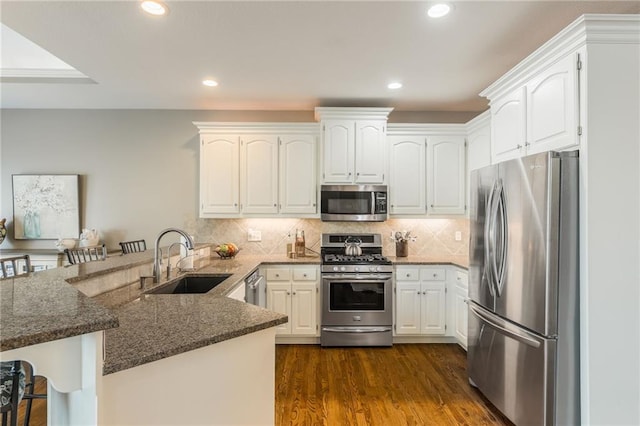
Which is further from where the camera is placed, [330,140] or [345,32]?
[330,140]

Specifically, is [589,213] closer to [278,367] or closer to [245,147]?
[278,367]

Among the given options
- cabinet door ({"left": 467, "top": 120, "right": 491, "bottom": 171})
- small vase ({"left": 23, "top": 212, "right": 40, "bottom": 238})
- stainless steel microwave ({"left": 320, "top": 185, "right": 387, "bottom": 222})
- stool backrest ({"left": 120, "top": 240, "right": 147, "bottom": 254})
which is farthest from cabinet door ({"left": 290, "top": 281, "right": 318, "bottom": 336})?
small vase ({"left": 23, "top": 212, "right": 40, "bottom": 238})

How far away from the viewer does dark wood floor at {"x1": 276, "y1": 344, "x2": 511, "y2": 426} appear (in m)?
2.26

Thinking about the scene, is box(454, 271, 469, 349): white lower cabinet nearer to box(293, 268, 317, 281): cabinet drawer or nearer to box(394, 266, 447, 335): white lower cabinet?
box(394, 266, 447, 335): white lower cabinet

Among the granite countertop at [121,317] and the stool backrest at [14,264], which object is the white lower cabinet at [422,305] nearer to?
the granite countertop at [121,317]

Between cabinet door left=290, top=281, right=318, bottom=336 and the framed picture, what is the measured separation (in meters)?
2.85

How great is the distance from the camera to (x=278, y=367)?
299cm

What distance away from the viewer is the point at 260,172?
3.74 meters

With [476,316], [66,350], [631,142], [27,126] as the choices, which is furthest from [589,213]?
[27,126]

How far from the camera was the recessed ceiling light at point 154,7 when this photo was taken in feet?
6.34

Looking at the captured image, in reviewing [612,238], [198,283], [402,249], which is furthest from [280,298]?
[612,238]

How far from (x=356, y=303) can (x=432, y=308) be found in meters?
0.85

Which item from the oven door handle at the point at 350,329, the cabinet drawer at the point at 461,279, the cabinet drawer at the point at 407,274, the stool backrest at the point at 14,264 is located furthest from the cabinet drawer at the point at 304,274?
the stool backrest at the point at 14,264

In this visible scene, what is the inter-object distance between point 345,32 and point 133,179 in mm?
3225
